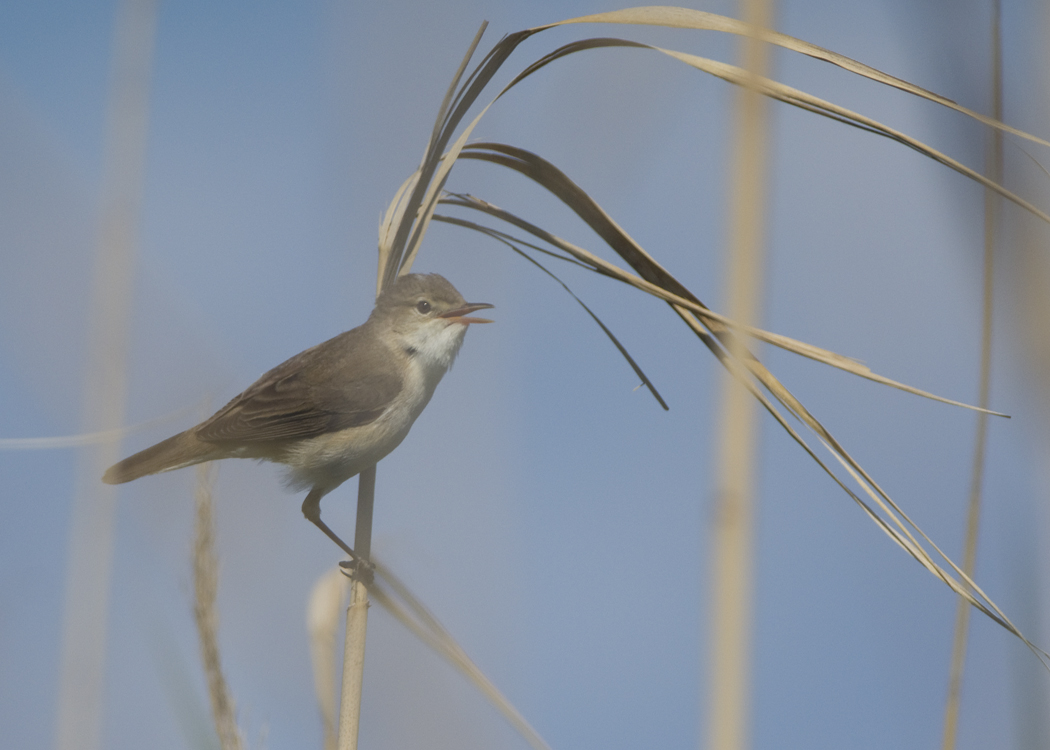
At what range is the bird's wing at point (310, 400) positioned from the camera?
10.2 feet

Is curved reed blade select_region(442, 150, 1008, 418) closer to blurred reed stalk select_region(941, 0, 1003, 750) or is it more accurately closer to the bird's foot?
blurred reed stalk select_region(941, 0, 1003, 750)

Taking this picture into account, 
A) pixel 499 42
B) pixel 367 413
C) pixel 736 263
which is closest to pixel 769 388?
pixel 736 263

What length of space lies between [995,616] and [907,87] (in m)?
0.93

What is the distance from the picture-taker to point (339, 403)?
10.3 feet

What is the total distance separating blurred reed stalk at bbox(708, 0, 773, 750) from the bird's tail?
7.86ft

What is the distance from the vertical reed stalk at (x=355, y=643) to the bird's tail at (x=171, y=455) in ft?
3.63

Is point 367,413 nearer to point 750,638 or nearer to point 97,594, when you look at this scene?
point 97,594

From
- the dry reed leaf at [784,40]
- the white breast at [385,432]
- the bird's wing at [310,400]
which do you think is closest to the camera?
the dry reed leaf at [784,40]

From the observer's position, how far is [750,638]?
3.64ft

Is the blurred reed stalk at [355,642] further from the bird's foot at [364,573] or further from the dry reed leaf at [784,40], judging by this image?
the dry reed leaf at [784,40]

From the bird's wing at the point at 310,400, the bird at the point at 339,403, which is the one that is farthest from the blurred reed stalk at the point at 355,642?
the bird's wing at the point at 310,400

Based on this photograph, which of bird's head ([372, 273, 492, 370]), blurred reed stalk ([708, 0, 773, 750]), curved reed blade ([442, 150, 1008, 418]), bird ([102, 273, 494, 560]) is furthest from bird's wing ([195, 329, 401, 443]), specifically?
blurred reed stalk ([708, 0, 773, 750])

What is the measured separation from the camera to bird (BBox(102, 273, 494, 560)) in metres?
3.03

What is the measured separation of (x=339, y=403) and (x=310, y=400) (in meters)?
0.18
